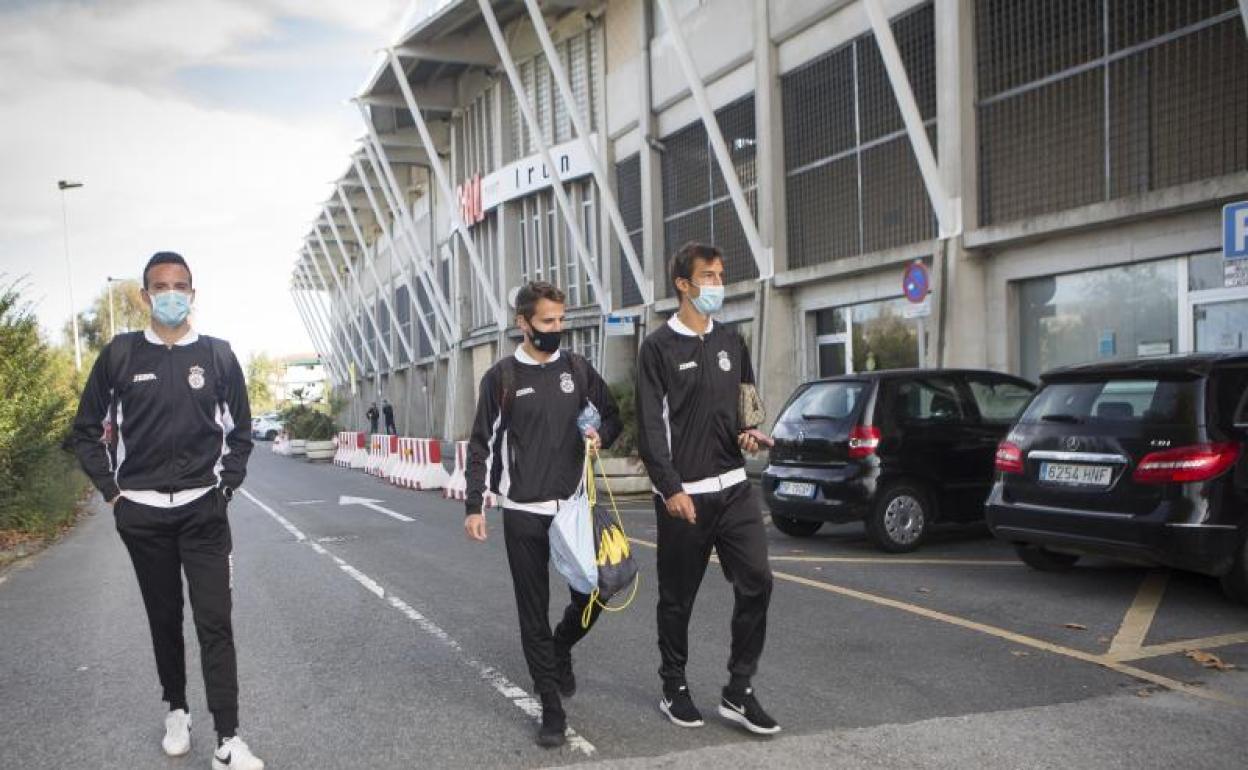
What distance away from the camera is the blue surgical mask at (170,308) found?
14.5ft

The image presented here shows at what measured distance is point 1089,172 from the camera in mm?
13664

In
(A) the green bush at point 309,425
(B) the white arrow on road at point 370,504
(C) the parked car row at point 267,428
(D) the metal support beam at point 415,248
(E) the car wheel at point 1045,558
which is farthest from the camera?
(C) the parked car row at point 267,428

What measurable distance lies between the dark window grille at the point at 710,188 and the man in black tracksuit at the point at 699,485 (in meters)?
16.0

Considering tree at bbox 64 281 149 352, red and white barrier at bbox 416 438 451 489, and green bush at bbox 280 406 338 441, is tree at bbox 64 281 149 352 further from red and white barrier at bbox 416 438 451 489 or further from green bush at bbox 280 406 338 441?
red and white barrier at bbox 416 438 451 489

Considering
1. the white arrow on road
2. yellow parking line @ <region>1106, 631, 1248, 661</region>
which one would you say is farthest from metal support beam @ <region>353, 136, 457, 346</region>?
yellow parking line @ <region>1106, 631, 1248, 661</region>

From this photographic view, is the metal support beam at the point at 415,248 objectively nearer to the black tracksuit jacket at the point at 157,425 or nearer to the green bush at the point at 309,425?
the green bush at the point at 309,425

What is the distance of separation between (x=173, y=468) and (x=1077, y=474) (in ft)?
18.5

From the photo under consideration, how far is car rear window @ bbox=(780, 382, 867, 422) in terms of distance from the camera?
31.7 ft

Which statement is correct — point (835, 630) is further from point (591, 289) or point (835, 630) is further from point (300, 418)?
point (300, 418)

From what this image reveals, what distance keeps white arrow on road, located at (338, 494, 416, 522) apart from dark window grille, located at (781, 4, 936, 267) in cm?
886

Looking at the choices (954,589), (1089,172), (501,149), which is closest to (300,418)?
(501,149)

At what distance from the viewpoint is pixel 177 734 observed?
177 inches

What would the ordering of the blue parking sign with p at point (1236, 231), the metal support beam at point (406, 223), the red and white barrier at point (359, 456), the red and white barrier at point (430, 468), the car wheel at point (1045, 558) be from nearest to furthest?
the car wheel at point (1045, 558), the blue parking sign with p at point (1236, 231), the red and white barrier at point (430, 468), the red and white barrier at point (359, 456), the metal support beam at point (406, 223)

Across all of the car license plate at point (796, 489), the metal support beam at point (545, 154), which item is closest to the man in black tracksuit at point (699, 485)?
the car license plate at point (796, 489)
